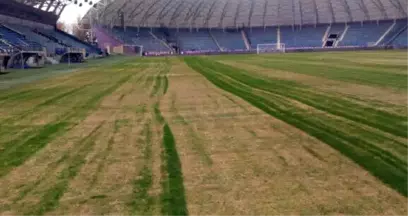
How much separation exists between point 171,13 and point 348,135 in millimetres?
114151

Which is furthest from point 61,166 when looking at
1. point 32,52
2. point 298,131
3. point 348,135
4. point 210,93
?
point 32,52

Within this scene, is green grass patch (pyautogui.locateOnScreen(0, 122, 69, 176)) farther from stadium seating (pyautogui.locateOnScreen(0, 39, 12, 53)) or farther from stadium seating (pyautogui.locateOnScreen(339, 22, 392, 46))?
stadium seating (pyautogui.locateOnScreen(339, 22, 392, 46))

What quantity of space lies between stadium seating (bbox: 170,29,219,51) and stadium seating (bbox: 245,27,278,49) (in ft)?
33.3

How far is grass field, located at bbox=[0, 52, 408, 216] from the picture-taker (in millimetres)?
5622

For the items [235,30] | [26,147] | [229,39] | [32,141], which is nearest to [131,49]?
[229,39]

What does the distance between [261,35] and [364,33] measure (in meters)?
26.9

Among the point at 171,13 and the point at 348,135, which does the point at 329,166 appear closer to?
the point at 348,135

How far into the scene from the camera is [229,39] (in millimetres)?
123500

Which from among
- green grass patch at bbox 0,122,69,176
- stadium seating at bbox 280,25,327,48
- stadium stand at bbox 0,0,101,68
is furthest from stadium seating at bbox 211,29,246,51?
green grass patch at bbox 0,122,69,176

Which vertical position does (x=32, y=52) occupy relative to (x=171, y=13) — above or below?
below

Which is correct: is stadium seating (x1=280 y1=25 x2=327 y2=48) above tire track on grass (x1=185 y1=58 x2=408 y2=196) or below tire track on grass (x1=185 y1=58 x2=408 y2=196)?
above

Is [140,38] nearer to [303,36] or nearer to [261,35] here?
[261,35]

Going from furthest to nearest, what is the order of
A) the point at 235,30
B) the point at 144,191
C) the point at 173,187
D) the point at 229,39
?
the point at 235,30, the point at 229,39, the point at 173,187, the point at 144,191

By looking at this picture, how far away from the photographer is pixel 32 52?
4991 cm
